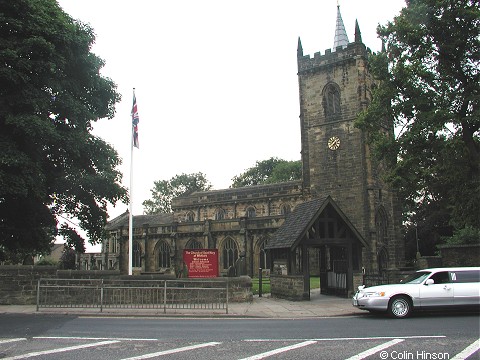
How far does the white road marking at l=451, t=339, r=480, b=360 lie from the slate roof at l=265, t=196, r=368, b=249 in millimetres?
10153

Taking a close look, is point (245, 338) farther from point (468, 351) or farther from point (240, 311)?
point (240, 311)

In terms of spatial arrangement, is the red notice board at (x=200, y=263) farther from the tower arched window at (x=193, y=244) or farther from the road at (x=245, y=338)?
the tower arched window at (x=193, y=244)

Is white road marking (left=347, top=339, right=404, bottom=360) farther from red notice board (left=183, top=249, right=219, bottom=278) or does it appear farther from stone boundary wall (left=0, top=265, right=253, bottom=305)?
red notice board (left=183, top=249, right=219, bottom=278)

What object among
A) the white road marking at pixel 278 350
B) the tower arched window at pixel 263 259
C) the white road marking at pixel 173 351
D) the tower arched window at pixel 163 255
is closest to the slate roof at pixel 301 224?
the white road marking at pixel 278 350

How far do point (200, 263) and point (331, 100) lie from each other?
992 inches

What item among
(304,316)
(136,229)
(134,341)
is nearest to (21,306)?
(134,341)

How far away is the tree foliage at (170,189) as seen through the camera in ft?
253

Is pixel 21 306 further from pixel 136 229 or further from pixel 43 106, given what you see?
pixel 136 229

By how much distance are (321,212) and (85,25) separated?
13882 millimetres

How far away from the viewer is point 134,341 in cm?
926

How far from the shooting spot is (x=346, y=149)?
37656mm

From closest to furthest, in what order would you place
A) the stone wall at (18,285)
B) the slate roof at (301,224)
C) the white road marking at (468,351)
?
the white road marking at (468,351) < the stone wall at (18,285) < the slate roof at (301,224)

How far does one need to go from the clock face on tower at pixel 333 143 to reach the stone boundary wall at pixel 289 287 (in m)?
19.9

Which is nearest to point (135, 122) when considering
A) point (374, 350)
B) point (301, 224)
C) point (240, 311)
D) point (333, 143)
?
point (301, 224)
